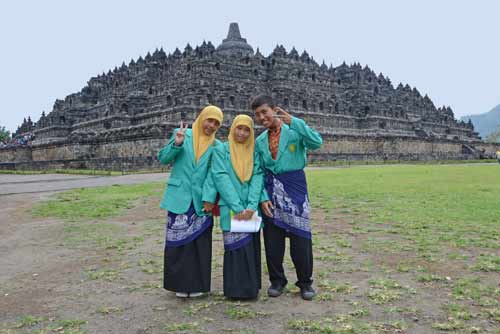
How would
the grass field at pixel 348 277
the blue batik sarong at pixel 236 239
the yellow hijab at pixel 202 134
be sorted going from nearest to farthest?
the grass field at pixel 348 277 < the blue batik sarong at pixel 236 239 < the yellow hijab at pixel 202 134

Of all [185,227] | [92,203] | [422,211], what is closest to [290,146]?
[185,227]

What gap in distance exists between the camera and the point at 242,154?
5.15 metres

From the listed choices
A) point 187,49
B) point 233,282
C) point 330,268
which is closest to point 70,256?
point 233,282

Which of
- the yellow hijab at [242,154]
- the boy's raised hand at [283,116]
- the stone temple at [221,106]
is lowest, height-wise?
the yellow hijab at [242,154]

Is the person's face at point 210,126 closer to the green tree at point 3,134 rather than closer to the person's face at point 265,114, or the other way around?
the person's face at point 265,114

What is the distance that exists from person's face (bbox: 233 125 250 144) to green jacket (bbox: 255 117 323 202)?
0.71 ft

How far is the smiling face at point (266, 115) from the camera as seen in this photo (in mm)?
5109

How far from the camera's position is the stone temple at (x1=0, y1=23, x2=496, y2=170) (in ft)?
120

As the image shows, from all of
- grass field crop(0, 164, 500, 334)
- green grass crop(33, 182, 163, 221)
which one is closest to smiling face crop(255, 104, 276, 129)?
grass field crop(0, 164, 500, 334)

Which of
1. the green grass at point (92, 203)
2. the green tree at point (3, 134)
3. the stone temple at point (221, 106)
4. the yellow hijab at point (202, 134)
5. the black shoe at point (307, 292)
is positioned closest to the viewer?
the black shoe at point (307, 292)

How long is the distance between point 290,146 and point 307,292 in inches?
62.8

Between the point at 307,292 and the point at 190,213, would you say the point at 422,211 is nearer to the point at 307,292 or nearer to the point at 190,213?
the point at 307,292

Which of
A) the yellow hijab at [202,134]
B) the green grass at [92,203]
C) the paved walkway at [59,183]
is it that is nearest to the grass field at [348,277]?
the green grass at [92,203]

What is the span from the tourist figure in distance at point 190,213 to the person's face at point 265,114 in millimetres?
421
